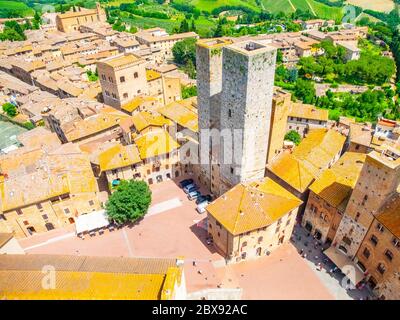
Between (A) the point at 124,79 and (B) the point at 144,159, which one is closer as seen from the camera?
(B) the point at 144,159

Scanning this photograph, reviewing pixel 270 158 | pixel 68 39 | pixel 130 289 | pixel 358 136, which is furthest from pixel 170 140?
pixel 68 39

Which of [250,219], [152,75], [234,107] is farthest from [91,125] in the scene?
[250,219]

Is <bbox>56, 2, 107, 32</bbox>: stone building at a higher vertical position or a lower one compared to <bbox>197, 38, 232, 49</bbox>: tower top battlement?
lower

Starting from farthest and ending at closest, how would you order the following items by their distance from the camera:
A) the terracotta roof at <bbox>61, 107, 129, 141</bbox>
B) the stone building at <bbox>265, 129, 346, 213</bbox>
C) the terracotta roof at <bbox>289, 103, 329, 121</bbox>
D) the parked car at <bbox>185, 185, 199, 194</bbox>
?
the terracotta roof at <bbox>289, 103, 329, 121</bbox> → the terracotta roof at <bbox>61, 107, 129, 141</bbox> → the parked car at <bbox>185, 185, 199, 194</bbox> → the stone building at <bbox>265, 129, 346, 213</bbox>

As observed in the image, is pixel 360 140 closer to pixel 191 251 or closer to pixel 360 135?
pixel 360 135

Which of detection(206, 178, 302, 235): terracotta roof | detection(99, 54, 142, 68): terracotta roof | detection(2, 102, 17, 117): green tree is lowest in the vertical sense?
detection(2, 102, 17, 117): green tree

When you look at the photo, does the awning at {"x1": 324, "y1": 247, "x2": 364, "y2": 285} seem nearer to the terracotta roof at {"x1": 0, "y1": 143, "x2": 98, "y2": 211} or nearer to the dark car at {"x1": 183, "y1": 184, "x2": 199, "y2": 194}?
the dark car at {"x1": 183, "y1": 184, "x2": 199, "y2": 194}

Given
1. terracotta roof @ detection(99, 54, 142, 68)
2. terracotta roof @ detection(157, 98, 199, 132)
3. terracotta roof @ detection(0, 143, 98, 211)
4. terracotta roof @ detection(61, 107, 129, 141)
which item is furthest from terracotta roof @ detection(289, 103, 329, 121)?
terracotta roof @ detection(0, 143, 98, 211)
